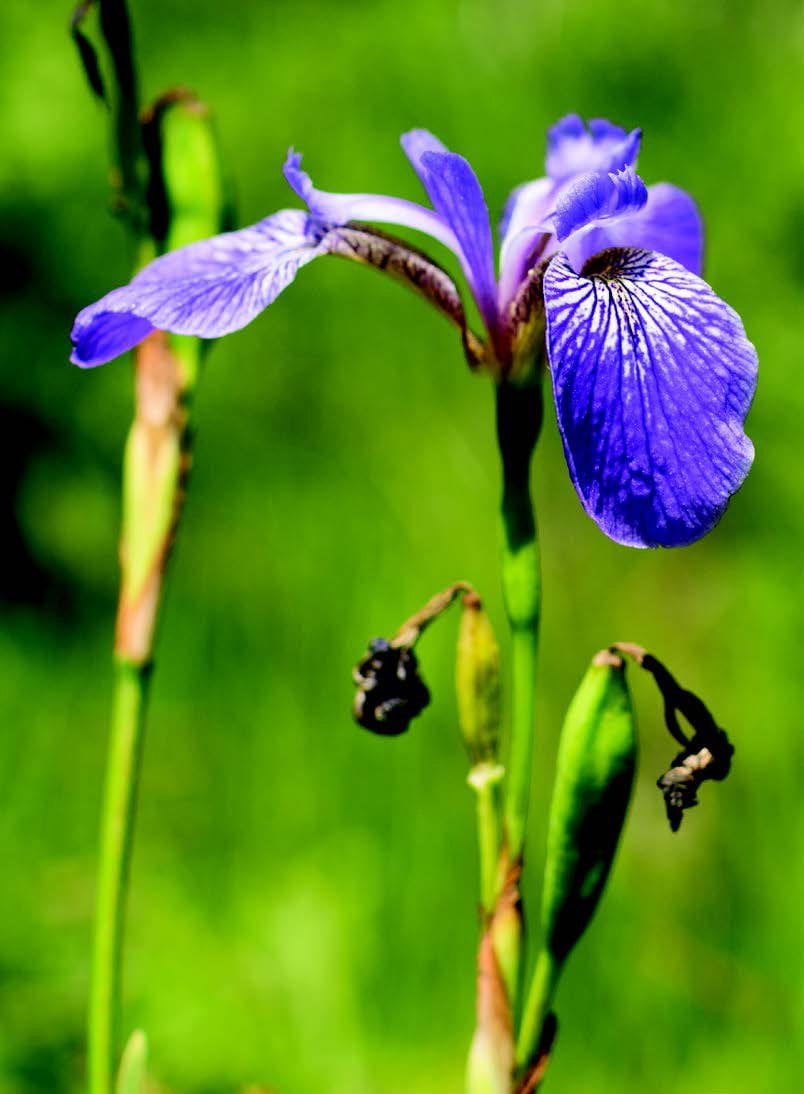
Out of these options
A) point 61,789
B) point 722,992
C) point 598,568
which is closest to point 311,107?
point 598,568

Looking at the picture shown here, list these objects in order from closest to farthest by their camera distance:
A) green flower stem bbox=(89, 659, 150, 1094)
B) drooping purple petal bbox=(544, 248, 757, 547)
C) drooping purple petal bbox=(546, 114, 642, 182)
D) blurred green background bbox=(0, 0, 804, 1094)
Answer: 1. drooping purple petal bbox=(544, 248, 757, 547)
2. green flower stem bbox=(89, 659, 150, 1094)
3. drooping purple petal bbox=(546, 114, 642, 182)
4. blurred green background bbox=(0, 0, 804, 1094)

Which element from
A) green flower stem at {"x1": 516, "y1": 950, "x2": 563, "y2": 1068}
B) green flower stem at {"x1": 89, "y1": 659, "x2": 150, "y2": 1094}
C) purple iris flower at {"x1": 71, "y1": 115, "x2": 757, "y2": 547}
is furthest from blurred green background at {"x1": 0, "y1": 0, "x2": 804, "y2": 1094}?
purple iris flower at {"x1": 71, "y1": 115, "x2": 757, "y2": 547}

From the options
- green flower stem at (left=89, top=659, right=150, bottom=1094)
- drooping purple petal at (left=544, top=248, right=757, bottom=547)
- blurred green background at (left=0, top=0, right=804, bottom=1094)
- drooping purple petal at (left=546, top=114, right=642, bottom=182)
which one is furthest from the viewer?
blurred green background at (left=0, top=0, right=804, bottom=1094)

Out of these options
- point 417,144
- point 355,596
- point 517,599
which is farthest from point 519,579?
point 355,596

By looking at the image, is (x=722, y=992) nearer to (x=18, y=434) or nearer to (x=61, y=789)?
(x=61, y=789)

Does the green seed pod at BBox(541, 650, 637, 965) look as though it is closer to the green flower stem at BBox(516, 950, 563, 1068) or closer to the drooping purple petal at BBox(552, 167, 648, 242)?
the green flower stem at BBox(516, 950, 563, 1068)

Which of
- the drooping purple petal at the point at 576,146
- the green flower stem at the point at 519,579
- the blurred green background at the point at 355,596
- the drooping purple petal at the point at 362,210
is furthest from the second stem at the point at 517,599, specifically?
the blurred green background at the point at 355,596
